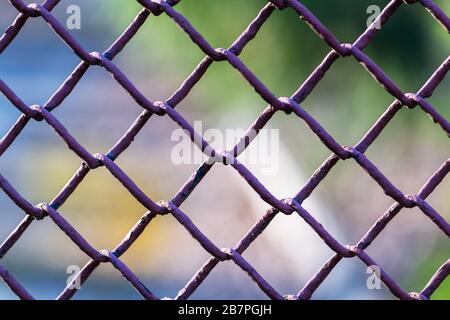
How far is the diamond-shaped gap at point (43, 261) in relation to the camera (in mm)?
4312

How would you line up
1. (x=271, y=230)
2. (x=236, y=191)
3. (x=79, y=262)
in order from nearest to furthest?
(x=79, y=262), (x=271, y=230), (x=236, y=191)

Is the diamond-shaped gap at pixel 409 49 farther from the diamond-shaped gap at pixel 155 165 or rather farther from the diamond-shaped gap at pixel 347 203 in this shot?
the diamond-shaped gap at pixel 155 165

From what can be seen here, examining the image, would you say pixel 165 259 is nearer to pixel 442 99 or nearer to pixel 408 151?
pixel 408 151

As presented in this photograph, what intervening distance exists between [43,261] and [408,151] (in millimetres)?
2615

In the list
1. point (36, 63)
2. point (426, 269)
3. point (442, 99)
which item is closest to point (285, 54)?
point (442, 99)

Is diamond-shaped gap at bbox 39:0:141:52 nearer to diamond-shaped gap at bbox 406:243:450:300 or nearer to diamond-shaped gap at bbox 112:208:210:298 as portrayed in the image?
diamond-shaped gap at bbox 112:208:210:298

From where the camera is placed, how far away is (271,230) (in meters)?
4.73

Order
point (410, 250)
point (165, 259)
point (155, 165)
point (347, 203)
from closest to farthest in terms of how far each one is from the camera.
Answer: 1. point (410, 250)
2. point (165, 259)
3. point (347, 203)
4. point (155, 165)

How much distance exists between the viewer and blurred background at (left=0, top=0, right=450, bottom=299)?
429 centimetres

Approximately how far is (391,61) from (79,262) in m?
2.29

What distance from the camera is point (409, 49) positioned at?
4492 millimetres

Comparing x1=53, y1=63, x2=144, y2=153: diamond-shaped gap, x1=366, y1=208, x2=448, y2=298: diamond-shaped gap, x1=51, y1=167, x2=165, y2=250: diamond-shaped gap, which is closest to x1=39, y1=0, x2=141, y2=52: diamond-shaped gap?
x1=53, y1=63, x2=144, y2=153: diamond-shaped gap
